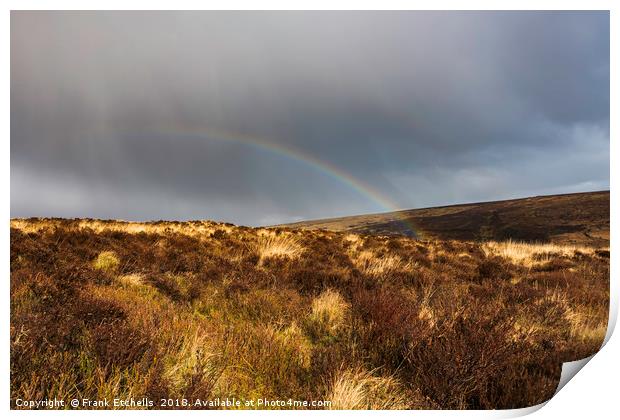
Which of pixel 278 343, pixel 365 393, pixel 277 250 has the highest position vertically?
pixel 277 250

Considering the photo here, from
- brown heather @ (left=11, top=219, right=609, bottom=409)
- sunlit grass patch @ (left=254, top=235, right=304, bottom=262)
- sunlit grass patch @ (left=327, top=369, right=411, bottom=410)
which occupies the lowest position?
sunlit grass patch @ (left=327, top=369, right=411, bottom=410)

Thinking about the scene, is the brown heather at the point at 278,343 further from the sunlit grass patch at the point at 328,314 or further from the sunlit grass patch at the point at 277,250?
the sunlit grass patch at the point at 277,250

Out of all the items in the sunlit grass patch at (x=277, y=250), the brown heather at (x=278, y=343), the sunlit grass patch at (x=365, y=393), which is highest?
the sunlit grass patch at (x=277, y=250)

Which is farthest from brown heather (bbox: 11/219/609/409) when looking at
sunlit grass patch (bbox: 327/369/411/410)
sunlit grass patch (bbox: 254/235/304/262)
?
sunlit grass patch (bbox: 254/235/304/262)

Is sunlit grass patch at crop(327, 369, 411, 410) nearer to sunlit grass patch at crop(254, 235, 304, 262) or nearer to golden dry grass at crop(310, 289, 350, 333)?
golden dry grass at crop(310, 289, 350, 333)

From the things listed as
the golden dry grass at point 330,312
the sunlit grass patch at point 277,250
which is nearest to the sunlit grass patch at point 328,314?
the golden dry grass at point 330,312

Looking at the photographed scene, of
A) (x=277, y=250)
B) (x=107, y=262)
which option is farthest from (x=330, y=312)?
(x=107, y=262)

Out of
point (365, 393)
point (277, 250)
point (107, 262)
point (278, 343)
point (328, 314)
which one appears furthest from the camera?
point (277, 250)

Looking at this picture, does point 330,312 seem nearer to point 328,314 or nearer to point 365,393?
point 328,314

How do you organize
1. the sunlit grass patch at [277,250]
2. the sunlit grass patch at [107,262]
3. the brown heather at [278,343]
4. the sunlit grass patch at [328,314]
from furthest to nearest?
1. the sunlit grass patch at [277,250]
2. the sunlit grass patch at [107,262]
3. the sunlit grass patch at [328,314]
4. the brown heather at [278,343]

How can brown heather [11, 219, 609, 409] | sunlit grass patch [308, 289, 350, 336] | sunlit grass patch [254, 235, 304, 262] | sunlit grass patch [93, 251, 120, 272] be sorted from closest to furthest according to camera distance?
brown heather [11, 219, 609, 409] < sunlit grass patch [308, 289, 350, 336] < sunlit grass patch [93, 251, 120, 272] < sunlit grass patch [254, 235, 304, 262]

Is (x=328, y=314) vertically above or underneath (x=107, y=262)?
underneath
